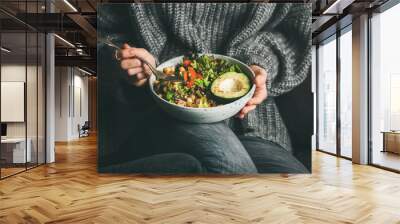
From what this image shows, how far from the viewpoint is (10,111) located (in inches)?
281

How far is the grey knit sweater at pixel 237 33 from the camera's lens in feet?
20.5

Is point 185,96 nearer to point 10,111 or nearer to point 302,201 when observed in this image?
point 302,201

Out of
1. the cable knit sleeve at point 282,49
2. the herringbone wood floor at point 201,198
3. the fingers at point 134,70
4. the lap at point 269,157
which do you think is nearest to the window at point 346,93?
the herringbone wood floor at point 201,198

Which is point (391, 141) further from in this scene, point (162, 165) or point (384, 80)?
point (162, 165)

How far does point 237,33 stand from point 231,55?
0.39m

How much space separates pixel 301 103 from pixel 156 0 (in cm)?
408

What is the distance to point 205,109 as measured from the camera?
19.9 ft

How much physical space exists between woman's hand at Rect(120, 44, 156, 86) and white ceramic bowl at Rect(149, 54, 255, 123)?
0.50ft

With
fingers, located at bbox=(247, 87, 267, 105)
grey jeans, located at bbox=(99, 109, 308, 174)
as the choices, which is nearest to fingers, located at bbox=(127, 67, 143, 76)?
grey jeans, located at bbox=(99, 109, 308, 174)

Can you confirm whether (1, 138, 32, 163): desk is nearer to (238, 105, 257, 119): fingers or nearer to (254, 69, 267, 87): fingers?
(238, 105, 257, 119): fingers

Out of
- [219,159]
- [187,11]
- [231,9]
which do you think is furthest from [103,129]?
[231,9]

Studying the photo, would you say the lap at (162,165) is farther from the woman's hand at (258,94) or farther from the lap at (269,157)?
the woman's hand at (258,94)

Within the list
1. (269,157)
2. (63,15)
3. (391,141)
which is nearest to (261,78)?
(269,157)

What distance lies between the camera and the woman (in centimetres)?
619
